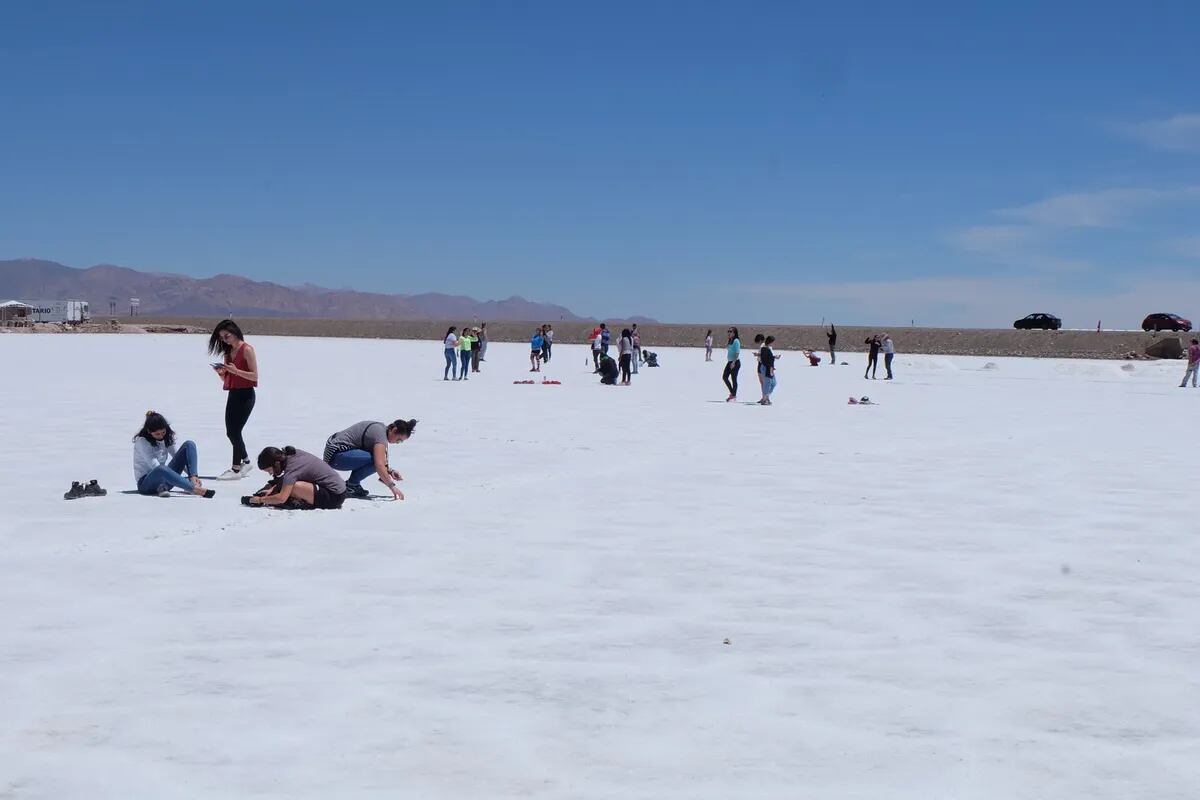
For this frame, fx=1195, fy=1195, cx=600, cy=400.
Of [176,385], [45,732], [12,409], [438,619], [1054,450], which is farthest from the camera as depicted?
[176,385]

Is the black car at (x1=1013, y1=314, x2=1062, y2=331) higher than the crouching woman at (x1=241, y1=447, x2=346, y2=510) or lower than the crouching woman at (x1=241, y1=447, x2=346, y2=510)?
higher

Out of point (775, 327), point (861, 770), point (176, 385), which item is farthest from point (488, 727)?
point (775, 327)

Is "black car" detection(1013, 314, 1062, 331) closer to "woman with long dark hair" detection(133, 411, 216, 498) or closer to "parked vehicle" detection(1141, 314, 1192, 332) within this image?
"parked vehicle" detection(1141, 314, 1192, 332)

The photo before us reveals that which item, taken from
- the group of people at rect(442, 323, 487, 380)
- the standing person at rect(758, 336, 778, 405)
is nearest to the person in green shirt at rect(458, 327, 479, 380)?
the group of people at rect(442, 323, 487, 380)

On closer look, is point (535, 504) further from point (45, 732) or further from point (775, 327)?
point (775, 327)

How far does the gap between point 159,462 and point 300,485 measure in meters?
1.69

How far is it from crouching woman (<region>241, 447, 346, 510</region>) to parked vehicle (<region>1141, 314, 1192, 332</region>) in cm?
6725

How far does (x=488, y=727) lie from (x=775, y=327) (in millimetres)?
78875

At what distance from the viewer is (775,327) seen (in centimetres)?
8231

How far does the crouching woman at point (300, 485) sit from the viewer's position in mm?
9672

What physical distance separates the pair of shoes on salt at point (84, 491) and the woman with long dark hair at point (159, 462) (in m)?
0.33

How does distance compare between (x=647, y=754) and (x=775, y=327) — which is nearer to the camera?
(x=647, y=754)

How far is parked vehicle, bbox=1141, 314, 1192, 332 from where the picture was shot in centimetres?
6800

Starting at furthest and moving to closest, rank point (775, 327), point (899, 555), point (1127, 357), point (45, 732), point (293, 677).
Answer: point (775, 327) < point (1127, 357) < point (899, 555) < point (293, 677) < point (45, 732)
